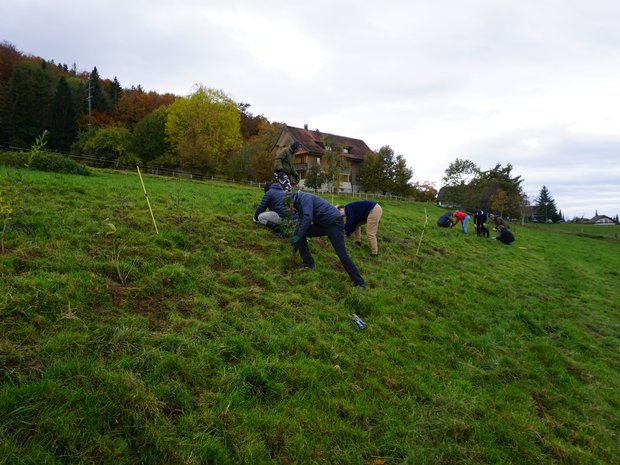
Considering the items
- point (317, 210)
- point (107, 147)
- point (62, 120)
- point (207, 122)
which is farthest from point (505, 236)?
point (62, 120)

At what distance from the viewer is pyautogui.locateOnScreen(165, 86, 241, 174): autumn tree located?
44.3 m

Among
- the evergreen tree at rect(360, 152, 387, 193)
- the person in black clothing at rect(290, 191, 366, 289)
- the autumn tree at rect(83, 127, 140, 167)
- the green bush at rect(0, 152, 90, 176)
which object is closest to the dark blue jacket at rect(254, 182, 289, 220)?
the person in black clothing at rect(290, 191, 366, 289)

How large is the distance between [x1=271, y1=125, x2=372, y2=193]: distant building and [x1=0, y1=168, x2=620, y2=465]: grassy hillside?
37.9 m

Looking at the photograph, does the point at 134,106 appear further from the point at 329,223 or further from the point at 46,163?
the point at 329,223

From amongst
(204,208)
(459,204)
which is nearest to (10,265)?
(204,208)

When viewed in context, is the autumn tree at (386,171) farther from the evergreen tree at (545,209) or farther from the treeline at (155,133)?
the evergreen tree at (545,209)

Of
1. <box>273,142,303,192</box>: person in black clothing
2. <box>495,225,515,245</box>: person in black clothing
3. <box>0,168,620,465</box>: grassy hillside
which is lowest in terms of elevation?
<box>0,168,620,465</box>: grassy hillside

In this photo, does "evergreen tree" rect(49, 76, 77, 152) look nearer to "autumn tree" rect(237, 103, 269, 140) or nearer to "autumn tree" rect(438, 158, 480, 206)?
"autumn tree" rect(237, 103, 269, 140)

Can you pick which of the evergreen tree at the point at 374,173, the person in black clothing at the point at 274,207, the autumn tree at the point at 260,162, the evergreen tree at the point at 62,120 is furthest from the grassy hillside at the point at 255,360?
the evergreen tree at the point at 62,120

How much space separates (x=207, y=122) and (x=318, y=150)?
1496 centimetres

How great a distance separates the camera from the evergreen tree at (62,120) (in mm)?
51375

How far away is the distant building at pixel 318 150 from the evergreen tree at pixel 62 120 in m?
32.2

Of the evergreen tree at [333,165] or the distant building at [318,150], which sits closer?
the evergreen tree at [333,165]

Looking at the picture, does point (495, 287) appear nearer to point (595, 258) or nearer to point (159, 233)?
point (159, 233)
